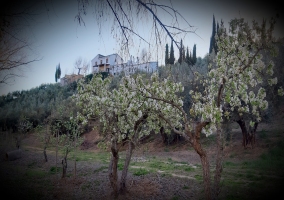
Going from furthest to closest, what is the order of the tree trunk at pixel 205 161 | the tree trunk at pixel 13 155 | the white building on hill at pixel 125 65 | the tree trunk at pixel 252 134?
the tree trunk at pixel 252 134
the tree trunk at pixel 13 155
the tree trunk at pixel 205 161
the white building on hill at pixel 125 65

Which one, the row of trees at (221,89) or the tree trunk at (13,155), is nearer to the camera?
the row of trees at (221,89)

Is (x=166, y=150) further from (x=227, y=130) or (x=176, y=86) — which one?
(x=176, y=86)

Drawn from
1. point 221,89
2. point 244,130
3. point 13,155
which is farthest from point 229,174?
point 13,155

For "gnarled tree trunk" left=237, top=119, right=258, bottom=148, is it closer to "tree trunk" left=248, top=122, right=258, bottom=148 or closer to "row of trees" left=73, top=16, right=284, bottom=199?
"tree trunk" left=248, top=122, right=258, bottom=148

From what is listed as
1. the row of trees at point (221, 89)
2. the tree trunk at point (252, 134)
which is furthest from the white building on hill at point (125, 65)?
the tree trunk at point (252, 134)

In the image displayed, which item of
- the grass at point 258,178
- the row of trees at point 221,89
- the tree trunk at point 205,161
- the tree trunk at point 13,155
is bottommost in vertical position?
the tree trunk at point 13,155

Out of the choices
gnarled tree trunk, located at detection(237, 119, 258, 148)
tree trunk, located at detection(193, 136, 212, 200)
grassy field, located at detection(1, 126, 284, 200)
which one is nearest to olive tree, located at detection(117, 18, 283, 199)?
tree trunk, located at detection(193, 136, 212, 200)

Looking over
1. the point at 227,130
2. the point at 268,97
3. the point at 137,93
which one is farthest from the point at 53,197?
the point at 268,97

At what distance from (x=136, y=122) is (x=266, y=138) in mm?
17143

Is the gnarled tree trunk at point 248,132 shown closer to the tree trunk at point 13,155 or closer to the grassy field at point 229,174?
the grassy field at point 229,174

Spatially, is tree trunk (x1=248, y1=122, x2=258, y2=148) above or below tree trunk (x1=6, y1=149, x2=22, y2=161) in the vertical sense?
above

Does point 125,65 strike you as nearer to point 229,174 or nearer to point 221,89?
point 221,89

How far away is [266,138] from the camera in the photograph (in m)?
19.2

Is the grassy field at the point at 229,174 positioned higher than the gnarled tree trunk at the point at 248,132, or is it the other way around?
the gnarled tree trunk at the point at 248,132
